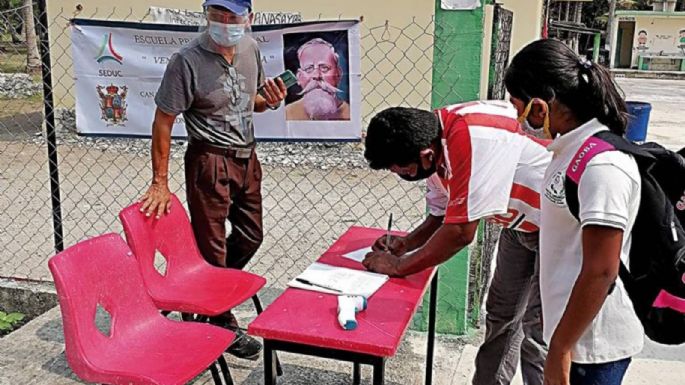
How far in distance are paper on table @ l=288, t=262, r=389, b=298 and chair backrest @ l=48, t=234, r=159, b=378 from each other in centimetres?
69

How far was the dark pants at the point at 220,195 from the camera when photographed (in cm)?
324

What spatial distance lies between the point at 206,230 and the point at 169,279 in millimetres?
315

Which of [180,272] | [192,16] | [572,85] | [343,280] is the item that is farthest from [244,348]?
[192,16]

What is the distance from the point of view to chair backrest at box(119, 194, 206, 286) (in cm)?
290

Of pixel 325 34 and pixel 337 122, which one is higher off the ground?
pixel 325 34

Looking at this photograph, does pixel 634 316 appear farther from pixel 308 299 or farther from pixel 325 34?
pixel 325 34

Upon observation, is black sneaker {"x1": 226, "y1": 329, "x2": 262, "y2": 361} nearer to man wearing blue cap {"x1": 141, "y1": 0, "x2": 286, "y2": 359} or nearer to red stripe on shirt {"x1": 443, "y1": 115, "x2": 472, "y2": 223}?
man wearing blue cap {"x1": 141, "y1": 0, "x2": 286, "y2": 359}

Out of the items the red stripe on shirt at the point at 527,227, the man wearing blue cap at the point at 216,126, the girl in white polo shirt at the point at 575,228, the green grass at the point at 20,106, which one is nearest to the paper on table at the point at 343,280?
the red stripe on shirt at the point at 527,227

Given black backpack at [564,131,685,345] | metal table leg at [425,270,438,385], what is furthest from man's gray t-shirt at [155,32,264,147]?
black backpack at [564,131,685,345]

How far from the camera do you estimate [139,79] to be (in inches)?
166

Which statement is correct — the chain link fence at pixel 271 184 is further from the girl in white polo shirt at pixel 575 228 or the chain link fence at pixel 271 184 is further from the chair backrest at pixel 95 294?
the girl in white polo shirt at pixel 575 228

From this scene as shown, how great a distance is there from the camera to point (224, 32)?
3201 mm

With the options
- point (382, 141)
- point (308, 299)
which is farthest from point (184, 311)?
point (382, 141)

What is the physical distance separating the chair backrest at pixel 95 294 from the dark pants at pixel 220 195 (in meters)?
0.58
